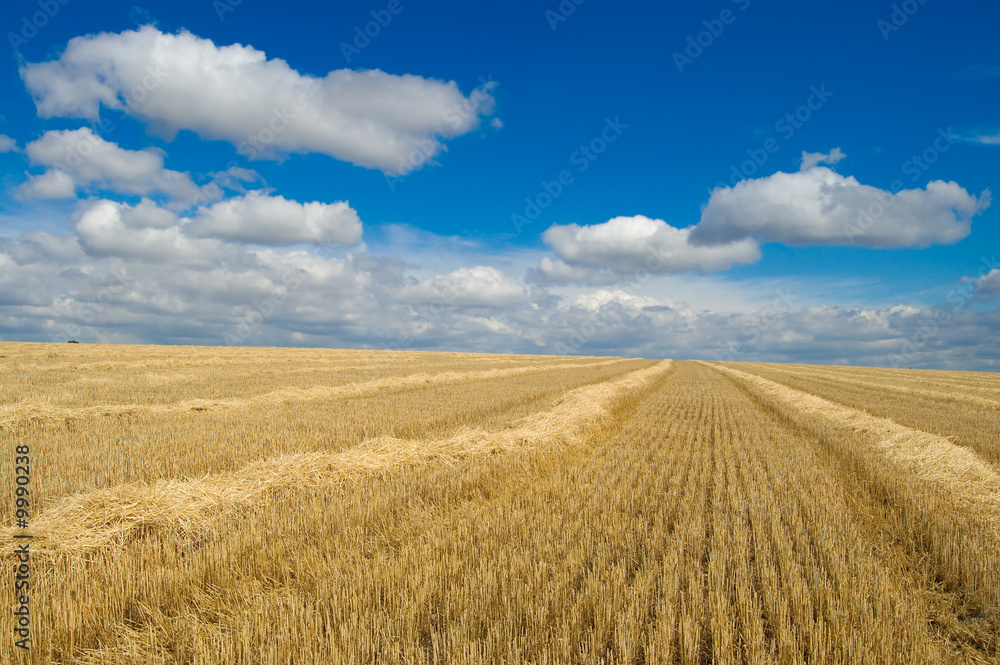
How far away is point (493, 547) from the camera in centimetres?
505

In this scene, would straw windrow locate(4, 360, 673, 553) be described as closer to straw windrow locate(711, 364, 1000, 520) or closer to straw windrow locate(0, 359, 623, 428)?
straw windrow locate(711, 364, 1000, 520)

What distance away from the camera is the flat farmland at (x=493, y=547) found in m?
3.53

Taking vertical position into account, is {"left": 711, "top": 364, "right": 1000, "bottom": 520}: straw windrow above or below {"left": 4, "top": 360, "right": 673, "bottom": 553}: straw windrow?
below

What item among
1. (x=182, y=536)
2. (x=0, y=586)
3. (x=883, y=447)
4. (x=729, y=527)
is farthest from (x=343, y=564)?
(x=883, y=447)

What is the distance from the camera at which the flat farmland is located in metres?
3.53

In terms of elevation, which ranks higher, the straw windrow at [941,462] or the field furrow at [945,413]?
the straw windrow at [941,462]

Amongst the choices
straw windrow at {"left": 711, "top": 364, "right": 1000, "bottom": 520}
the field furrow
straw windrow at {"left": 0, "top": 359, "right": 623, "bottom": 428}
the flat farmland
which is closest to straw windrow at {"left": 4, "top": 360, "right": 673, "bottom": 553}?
the flat farmland

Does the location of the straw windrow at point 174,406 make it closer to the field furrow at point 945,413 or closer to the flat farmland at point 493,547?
the flat farmland at point 493,547

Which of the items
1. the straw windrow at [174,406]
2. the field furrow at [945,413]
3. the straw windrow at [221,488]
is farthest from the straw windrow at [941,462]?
the straw windrow at [174,406]

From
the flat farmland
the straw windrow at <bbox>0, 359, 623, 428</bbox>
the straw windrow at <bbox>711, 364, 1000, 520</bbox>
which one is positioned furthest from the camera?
the straw windrow at <bbox>0, 359, 623, 428</bbox>

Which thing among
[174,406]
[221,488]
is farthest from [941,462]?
[174,406]

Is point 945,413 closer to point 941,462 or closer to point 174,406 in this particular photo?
point 941,462

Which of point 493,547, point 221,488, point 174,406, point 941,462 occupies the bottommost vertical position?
point 941,462

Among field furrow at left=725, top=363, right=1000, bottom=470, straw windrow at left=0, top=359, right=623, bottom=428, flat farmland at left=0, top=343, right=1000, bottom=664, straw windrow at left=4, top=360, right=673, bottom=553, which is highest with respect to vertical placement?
straw windrow at left=0, top=359, right=623, bottom=428
